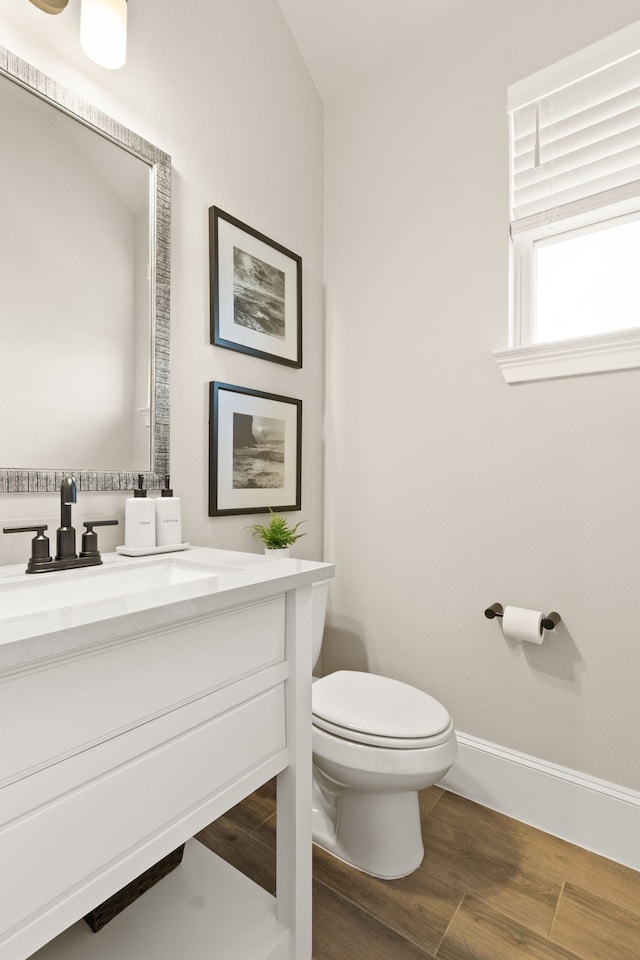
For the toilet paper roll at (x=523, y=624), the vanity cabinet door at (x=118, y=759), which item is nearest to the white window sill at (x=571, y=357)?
the toilet paper roll at (x=523, y=624)

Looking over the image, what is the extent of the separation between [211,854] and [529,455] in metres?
1.41

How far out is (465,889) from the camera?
4.12 ft

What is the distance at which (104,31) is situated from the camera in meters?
1.15

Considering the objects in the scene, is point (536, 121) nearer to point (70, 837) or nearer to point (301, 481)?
point (301, 481)

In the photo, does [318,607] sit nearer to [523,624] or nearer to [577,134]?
[523,624]

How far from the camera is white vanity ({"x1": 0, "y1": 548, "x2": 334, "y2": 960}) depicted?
23.9 inches

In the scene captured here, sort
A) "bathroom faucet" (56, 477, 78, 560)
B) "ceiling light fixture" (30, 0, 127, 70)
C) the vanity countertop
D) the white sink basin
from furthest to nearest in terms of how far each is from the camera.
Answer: "ceiling light fixture" (30, 0, 127, 70)
"bathroom faucet" (56, 477, 78, 560)
the white sink basin
the vanity countertop

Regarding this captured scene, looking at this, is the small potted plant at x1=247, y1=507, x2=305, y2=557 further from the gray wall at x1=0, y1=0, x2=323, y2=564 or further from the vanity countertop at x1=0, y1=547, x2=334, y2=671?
the vanity countertop at x1=0, y1=547, x2=334, y2=671

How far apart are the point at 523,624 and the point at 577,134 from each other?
148cm

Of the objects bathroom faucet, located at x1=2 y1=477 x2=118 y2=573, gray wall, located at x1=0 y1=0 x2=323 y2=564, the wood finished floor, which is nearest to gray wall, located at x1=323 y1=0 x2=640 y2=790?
gray wall, located at x1=0 y1=0 x2=323 y2=564

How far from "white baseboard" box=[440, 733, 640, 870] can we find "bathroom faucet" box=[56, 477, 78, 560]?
1.39 m

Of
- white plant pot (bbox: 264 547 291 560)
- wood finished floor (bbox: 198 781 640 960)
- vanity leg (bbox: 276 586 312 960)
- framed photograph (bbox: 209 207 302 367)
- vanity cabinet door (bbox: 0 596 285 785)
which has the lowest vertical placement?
wood finished floor (bbox: 198 781 640 960)

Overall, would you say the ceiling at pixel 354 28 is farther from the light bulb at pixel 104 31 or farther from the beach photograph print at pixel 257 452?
the beach photograph print at pixel 257 452

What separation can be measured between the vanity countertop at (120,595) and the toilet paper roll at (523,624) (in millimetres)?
775
